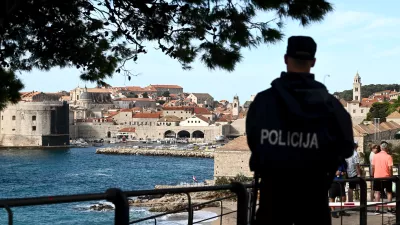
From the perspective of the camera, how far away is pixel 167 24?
487cm

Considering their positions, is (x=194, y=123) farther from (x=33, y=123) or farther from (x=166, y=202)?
(x=166, y=202)

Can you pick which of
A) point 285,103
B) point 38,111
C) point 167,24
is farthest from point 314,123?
point 38,111

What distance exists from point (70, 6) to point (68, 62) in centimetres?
46

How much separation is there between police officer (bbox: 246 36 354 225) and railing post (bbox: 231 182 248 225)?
84cm

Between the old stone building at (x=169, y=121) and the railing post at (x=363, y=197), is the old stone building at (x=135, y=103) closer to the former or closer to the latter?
the old stone building at (x=169, y=121)

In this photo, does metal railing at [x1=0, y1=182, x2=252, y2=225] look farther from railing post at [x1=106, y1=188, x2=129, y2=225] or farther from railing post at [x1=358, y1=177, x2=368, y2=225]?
railing post at [x1=358, y1=177, x2=368, y2=225]

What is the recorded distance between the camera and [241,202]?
3.40 m

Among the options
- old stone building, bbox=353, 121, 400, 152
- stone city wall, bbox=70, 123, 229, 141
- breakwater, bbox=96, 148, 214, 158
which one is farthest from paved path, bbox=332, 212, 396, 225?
stone city wall, bbox=70, 123, 229, 141

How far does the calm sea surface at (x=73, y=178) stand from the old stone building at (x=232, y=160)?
3.66 metres

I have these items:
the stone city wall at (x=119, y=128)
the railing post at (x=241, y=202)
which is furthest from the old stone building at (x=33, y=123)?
the railing post at (x=241, y=202)

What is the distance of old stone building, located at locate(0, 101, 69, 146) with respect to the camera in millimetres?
76556

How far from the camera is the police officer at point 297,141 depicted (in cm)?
239

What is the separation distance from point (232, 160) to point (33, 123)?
2013 inches

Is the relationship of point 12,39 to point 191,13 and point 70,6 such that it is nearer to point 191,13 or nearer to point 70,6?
point 70,6
